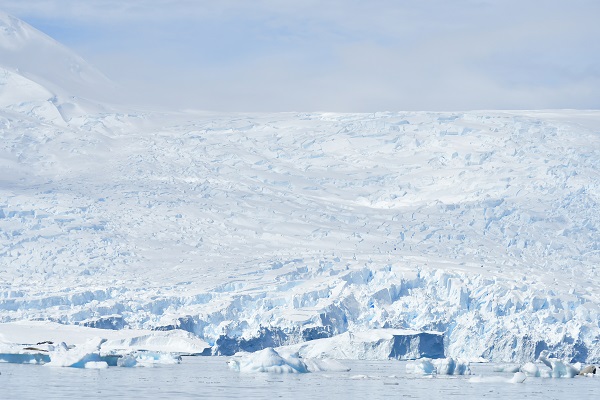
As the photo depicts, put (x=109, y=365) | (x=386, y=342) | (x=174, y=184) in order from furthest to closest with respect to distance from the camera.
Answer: (x=174, y=184)
(x=386, y=342)
(x=109, y=365)

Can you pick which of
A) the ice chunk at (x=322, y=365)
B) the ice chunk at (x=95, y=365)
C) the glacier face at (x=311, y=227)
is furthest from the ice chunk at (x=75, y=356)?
the glacier face at (x=311, y=227)

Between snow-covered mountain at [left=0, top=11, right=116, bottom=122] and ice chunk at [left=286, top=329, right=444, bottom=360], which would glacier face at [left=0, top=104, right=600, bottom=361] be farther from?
ice chunk at [left=286, top=329, right=444, bottom=360]

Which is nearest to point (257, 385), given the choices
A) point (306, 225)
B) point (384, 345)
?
point (384, 345)

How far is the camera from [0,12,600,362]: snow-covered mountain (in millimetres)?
56406

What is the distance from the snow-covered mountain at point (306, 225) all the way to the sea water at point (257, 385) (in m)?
17.4

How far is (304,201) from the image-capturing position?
7462 cm

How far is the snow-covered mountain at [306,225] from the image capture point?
5641 cm

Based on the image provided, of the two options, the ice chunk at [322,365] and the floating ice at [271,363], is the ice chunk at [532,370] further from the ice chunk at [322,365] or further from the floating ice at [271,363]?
the floating ice at [271,363]

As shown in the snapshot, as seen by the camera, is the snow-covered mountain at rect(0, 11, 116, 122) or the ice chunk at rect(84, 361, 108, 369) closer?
the ice chunk at rect(84, 361, 108, 369)

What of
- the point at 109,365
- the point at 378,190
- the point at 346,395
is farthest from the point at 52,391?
the point at 378,190

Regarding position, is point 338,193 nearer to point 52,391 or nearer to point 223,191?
point 223,191

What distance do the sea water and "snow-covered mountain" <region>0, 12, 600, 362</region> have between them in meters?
17.4

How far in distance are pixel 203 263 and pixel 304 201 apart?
37.5ft

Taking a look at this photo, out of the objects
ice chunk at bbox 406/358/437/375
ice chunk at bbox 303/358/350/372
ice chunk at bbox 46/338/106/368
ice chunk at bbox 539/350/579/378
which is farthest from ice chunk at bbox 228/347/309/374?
ice chunk at bbox 539/350/579/378
